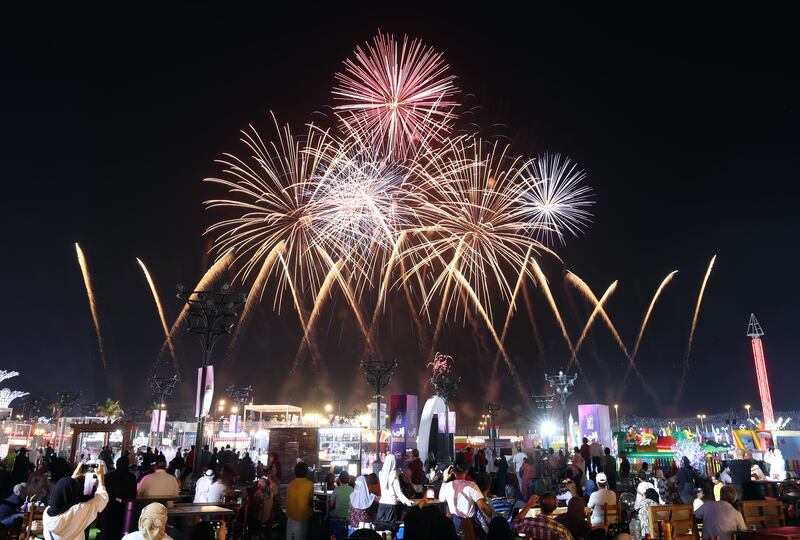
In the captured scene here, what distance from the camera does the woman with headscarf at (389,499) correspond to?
10.3 meters

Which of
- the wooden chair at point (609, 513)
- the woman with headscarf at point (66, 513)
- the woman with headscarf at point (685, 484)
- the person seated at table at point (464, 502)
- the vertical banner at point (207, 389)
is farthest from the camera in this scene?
the vertical banner at point (207, 389)

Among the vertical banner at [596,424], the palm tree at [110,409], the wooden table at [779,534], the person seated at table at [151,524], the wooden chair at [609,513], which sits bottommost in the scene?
the wooden chair at [609,513]

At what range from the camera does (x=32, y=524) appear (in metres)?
8.44

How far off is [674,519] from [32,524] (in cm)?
946

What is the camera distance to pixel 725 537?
764cm

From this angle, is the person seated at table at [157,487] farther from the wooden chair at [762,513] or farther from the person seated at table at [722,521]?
the wooden chair at [762,513]

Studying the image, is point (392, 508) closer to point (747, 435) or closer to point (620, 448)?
point (620, 448)

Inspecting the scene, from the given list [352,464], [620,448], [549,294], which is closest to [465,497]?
[352,464]

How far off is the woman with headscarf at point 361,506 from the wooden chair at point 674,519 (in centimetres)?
458

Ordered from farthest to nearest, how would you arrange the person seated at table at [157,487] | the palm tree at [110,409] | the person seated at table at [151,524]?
the palm tree at [110,409], the person seated at table at [157,487], the person seated at table at [151,524]

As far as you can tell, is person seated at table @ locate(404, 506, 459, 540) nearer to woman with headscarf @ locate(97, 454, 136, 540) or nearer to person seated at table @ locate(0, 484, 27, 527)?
woman with headscarf @ locate(97, 454, 136, 540)

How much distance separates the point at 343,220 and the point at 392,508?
14.2 meters

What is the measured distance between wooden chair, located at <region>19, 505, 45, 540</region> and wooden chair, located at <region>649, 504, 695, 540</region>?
876 cm

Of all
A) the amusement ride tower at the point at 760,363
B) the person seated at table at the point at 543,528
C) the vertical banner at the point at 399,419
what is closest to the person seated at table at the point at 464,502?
the person seated at table at the point at 543,528
